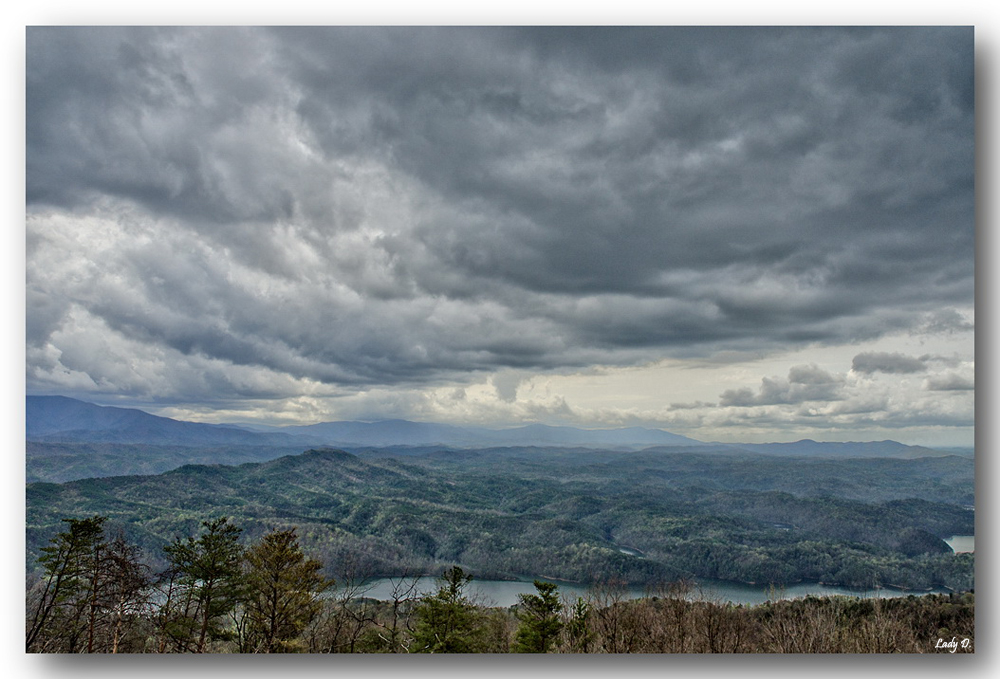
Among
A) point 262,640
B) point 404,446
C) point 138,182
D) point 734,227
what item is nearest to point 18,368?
point 138,182

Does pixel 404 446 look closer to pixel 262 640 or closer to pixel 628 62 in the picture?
pixel 262 640
